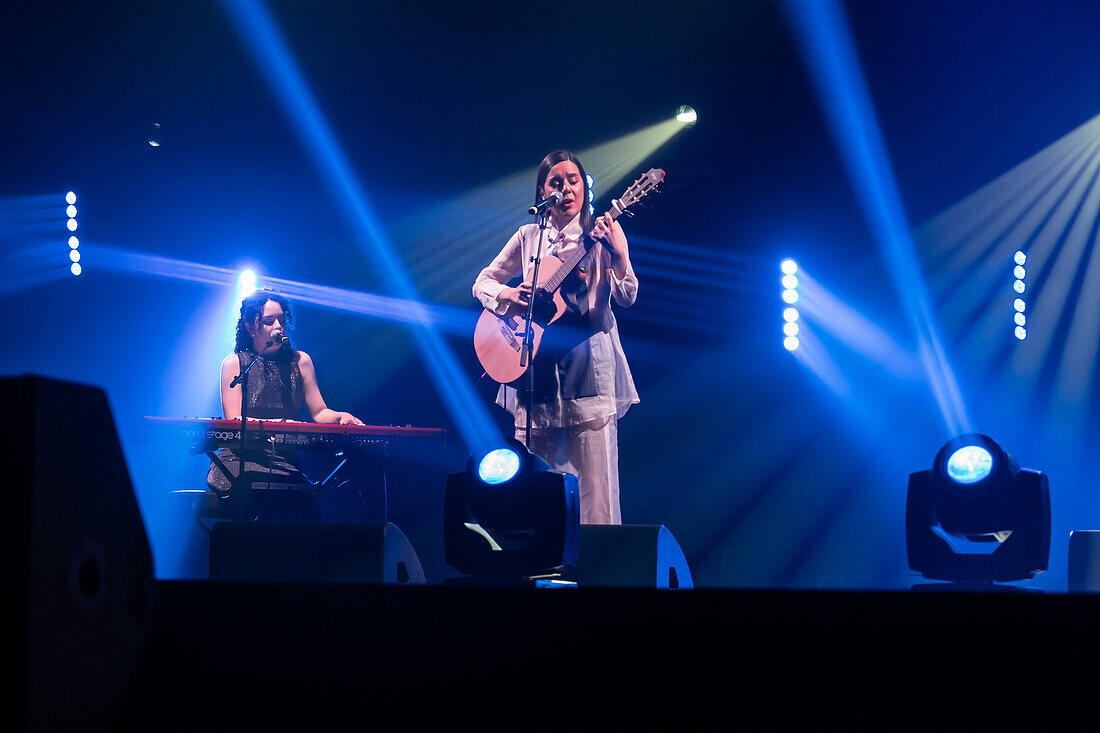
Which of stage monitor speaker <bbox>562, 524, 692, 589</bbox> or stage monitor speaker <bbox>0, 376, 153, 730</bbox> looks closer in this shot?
stage monitor speaker <bbox>0, 376, 153, 730</bbox>

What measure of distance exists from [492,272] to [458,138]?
1.45 meters

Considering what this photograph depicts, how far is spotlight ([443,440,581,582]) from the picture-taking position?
2.07m

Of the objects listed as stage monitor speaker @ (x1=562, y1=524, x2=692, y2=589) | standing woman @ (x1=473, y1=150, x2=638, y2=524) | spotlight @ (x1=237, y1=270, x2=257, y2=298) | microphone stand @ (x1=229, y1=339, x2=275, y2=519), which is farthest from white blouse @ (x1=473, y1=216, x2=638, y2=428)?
spotlight @ (x1=237, y1=270, x2=257, y2=298)

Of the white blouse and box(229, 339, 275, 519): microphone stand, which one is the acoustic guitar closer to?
the white blouse

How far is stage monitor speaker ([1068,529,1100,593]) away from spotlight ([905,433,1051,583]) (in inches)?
15.1

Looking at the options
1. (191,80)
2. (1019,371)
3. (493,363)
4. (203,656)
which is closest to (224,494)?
(493,363)

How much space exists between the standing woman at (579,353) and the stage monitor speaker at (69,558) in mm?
3633

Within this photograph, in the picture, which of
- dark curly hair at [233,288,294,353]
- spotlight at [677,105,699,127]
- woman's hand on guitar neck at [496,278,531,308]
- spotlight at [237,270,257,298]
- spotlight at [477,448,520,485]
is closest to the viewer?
spotlight at [477,448,520,485]

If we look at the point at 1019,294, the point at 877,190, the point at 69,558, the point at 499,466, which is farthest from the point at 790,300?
the point at 69,558

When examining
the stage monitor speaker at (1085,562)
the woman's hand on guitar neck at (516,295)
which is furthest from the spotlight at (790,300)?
the stage monitor speaker at (1085,562)

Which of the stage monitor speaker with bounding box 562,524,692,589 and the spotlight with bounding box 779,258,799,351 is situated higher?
the spotlight with bounding box 779,258,799,351

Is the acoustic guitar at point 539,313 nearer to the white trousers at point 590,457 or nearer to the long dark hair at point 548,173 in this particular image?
the long dark hair at point 548,173

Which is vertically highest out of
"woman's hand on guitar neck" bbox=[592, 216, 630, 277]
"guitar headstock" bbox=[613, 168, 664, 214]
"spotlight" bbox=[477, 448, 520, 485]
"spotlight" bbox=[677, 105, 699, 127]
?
"spotlight" bbox=[677, 105, 699, 127]

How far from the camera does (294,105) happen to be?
18.4 ft
